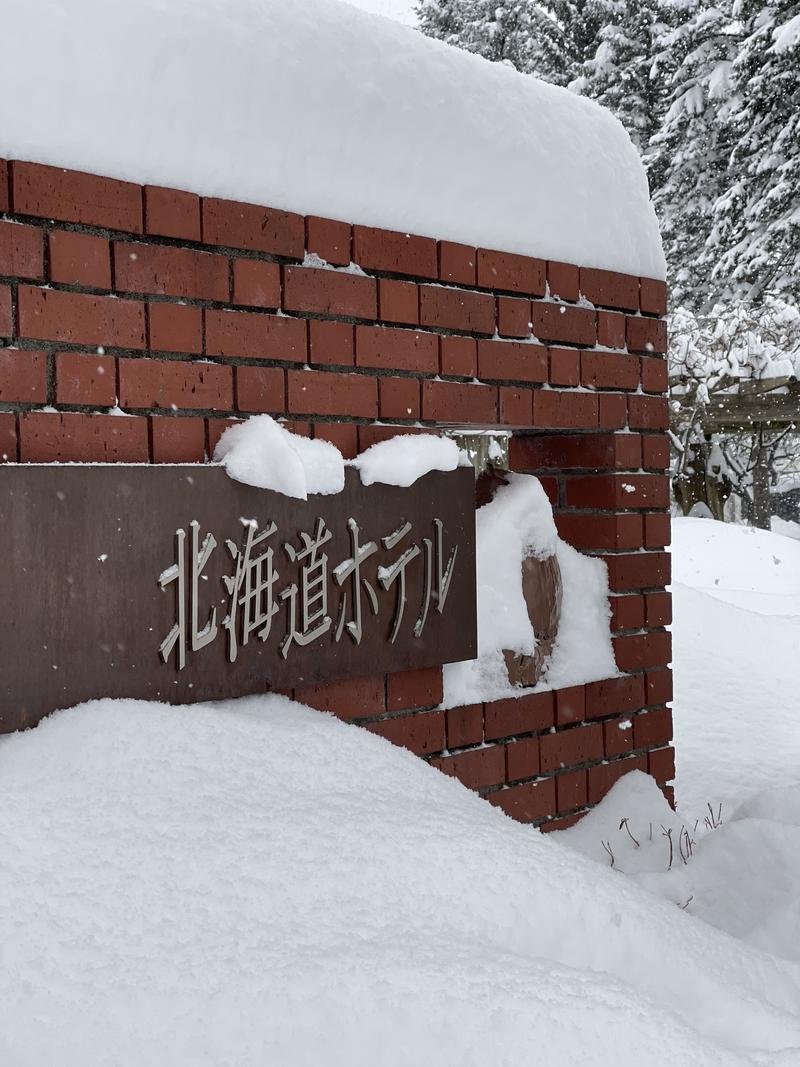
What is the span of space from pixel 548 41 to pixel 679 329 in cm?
1057

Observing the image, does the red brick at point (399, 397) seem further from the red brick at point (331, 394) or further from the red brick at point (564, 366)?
the red brick at point (564, 366)

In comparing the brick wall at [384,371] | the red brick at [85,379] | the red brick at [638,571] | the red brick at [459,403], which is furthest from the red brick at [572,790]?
the red brick at [85,379]

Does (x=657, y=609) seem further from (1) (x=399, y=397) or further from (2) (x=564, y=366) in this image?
(1) (x=399, y=397)

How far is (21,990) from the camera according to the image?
3.67ft

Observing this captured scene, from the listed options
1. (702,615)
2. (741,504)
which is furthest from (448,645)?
(741,504)

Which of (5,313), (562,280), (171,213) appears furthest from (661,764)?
(5,313)

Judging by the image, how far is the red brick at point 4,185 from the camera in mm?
1799

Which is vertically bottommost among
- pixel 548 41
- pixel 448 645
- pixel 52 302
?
pixel 448 645

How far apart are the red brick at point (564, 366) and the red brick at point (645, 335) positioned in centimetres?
24

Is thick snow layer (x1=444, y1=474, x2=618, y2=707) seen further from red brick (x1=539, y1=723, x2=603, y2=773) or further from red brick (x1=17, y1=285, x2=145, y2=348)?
red brick (x1=17, y1=285, x2=145, y2=348)

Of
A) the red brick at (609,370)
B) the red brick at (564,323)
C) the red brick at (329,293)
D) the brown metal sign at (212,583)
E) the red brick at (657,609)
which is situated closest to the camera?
the brown metal sign at (212,583)

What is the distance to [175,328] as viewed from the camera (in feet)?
6.63

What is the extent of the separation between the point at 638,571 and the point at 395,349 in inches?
41.3

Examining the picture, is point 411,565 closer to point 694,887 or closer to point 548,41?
point 694,887
